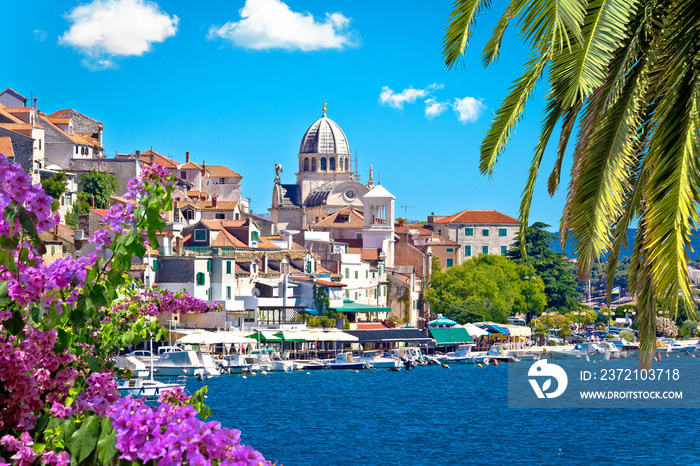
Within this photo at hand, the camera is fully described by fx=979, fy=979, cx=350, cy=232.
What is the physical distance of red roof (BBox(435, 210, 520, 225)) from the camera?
128 metres

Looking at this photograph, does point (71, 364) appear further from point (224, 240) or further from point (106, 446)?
point (224, 240)

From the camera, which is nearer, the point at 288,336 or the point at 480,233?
the point at 288,336

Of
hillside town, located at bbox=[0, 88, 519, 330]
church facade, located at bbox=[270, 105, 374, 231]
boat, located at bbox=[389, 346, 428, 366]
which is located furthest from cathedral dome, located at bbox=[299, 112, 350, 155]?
boat, located at bbox=[389, 346, 428, 366]

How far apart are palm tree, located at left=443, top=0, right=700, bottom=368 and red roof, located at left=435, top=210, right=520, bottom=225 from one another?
121 meters

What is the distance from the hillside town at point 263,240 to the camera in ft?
224

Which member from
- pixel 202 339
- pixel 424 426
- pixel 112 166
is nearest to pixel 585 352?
pixel 202 339

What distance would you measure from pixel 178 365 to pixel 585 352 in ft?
143

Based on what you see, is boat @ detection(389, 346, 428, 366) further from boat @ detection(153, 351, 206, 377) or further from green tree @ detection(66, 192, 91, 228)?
green tree @ detection(66, 192, 91, 228)

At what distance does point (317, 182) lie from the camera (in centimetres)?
13862

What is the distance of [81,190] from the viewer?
7994 centimetres

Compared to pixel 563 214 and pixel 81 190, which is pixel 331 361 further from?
pixel 563 214

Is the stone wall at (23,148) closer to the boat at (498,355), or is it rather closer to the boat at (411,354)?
the boat at (411,354)

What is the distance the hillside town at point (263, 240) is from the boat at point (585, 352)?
14977mm

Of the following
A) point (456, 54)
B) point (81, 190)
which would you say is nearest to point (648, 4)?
point (456, 54)
